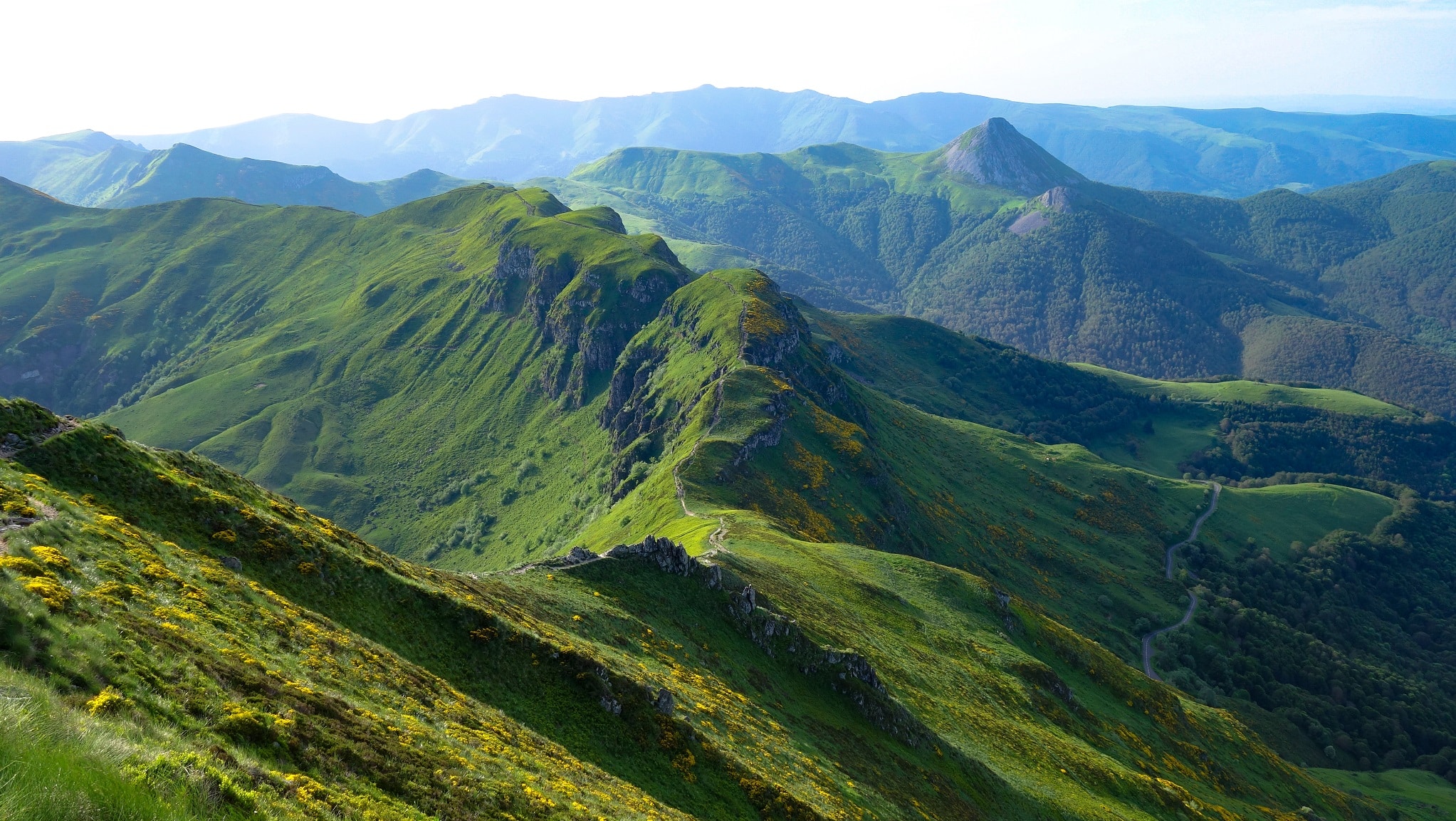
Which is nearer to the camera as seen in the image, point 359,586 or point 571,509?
point 359,586

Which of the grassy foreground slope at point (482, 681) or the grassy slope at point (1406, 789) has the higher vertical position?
the grassy foreground slope at point (482, 681)

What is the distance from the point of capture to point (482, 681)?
39.7m

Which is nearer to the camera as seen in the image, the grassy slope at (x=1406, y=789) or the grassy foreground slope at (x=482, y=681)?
the grassy foreground slope at (x=482, y=681)

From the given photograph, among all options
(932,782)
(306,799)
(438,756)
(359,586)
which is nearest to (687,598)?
(932,782)

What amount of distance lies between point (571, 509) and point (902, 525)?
3361 inches

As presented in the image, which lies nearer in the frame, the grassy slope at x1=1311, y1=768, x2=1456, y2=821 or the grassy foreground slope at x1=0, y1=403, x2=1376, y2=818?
the grassy foreground slope at x1=0, y1=403, x2=1376, y2=818

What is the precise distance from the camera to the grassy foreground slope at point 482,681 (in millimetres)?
21406

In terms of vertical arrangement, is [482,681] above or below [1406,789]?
above

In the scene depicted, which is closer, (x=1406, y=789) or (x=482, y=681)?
(x=482, y=681)

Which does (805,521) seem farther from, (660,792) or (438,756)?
(438,756)

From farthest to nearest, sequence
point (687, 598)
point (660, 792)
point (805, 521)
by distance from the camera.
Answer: point (805, 521) < point (687, 598) < point (660, 792)

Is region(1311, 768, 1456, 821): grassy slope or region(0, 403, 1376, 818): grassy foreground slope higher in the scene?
region(0, 403, 1376, 818): grassy foreground slope

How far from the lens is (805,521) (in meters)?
134

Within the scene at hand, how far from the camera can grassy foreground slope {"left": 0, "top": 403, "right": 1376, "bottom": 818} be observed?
21.4 m
